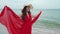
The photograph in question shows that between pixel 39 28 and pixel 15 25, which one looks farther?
pixel 39 28

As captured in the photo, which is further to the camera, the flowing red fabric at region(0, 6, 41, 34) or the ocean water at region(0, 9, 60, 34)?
the ocean water at region(0, 9, 60, 34)

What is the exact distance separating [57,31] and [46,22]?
1055 millimetres

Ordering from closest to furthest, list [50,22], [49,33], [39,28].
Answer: [49,33]
[39,28]
[50,22]

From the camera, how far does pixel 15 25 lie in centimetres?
370

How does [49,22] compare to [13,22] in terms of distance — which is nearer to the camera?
[13,22]

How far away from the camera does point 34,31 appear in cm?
605

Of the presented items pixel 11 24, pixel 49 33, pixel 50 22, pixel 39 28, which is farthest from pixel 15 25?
pixel 50 22

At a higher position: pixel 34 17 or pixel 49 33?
pixel 34 17

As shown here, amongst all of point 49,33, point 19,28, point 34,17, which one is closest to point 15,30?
point 19,28

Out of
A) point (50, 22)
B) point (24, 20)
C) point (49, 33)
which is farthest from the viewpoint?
point (50, 22)

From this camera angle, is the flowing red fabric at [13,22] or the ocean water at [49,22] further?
the ocean water at [49,22]

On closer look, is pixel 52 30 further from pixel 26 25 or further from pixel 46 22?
pixel 26 25

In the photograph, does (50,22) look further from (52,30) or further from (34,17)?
(34,17)

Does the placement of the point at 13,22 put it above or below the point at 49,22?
above
